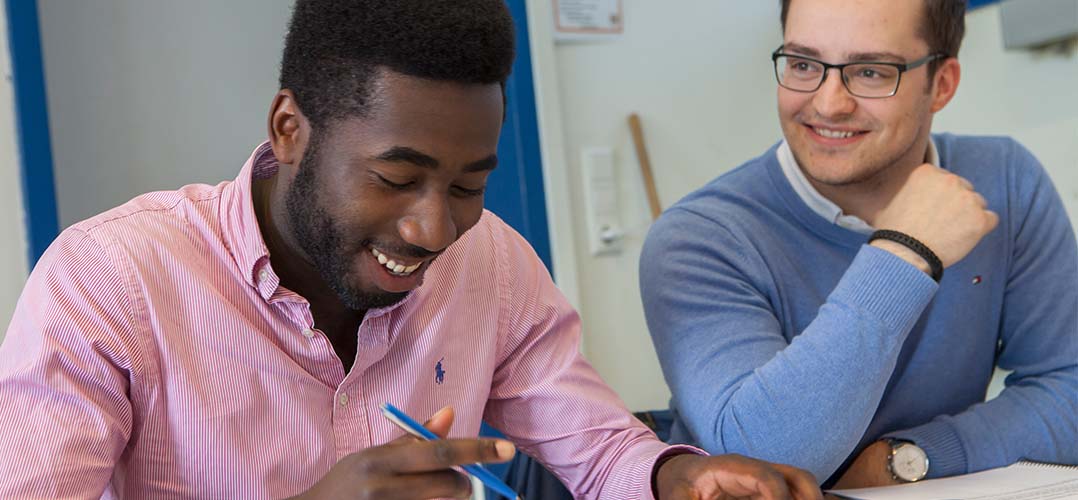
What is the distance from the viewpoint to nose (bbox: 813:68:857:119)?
1440 millimetres

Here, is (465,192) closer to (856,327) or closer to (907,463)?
(856,327)

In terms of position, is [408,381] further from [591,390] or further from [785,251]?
[785,251]

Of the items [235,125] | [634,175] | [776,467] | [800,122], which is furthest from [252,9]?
[776,467]

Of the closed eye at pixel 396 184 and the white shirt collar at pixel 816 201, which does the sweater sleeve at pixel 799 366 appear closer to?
the white shirt collar at pixel 816 201

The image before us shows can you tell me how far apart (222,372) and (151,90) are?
135 centimetres

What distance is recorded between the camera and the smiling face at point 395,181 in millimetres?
972

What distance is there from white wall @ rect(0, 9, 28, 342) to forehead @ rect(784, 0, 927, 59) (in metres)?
1.46

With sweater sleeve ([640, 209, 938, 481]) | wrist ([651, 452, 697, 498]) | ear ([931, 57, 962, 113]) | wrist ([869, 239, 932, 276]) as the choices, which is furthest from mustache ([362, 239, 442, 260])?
ear ([931, 57, 962, 113])

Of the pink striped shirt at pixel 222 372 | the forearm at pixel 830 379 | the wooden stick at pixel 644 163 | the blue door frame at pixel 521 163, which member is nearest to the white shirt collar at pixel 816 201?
the forearm at pixel 830 379

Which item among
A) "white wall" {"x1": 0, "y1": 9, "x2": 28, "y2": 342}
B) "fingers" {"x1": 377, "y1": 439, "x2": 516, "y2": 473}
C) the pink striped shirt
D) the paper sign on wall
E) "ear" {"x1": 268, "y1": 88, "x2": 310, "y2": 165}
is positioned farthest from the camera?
the paper sign on wall

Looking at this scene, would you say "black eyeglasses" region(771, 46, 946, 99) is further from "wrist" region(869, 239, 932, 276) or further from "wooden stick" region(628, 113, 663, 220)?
"wooden stick" region(628, 113, 663, 220)

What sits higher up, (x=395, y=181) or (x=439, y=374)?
(x=395, y=181)

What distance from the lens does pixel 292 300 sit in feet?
3.49

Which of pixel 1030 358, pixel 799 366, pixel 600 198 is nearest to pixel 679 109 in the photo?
pixel 600 198
